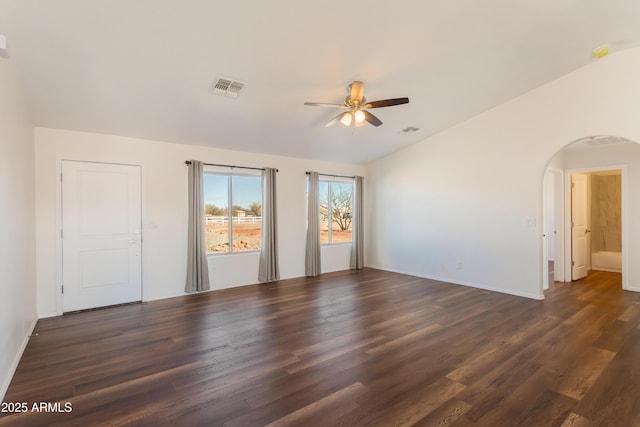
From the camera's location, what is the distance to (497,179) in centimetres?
534

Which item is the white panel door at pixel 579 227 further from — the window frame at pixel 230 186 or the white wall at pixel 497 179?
the window frame at pixel 230 186

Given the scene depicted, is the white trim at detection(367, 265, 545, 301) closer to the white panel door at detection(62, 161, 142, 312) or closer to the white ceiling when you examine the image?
the white ceiling

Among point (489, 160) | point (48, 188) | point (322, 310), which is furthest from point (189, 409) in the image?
point (489, 160)

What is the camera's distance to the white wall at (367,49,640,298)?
13.9 feet

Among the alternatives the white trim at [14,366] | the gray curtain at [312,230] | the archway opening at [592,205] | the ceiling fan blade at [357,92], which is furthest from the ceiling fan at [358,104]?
the white trim at [14,366]

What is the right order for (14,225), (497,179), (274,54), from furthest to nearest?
1. (497,179)
2. (274,54)
3. (14,225)

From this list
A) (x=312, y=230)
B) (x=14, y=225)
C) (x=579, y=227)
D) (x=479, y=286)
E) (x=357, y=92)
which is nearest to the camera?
(x=14, y=225)

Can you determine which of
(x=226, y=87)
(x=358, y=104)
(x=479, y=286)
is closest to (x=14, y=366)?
(x=226, y=87)

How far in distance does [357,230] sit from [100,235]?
16.6ft

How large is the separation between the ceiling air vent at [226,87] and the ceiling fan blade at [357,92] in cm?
130

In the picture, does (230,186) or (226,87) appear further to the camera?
(230,186)

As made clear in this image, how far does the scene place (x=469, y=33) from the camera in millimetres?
3305

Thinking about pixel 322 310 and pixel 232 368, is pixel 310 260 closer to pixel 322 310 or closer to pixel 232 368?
pixel 322 310

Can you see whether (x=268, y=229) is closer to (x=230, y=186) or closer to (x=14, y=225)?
(x=230, y=186)
